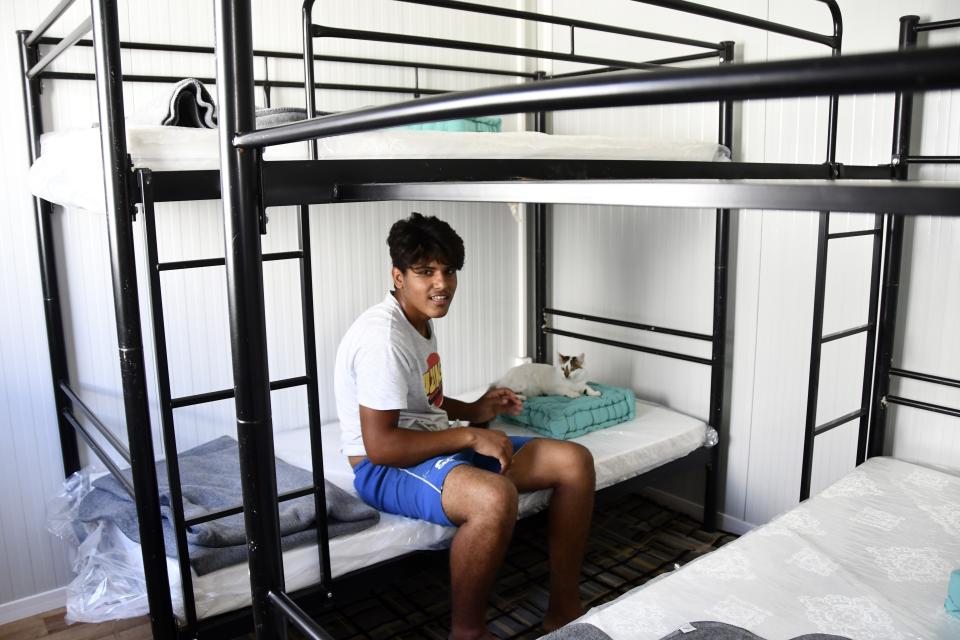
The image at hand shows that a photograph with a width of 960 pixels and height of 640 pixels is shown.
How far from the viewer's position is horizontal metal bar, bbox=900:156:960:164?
97.3 inches

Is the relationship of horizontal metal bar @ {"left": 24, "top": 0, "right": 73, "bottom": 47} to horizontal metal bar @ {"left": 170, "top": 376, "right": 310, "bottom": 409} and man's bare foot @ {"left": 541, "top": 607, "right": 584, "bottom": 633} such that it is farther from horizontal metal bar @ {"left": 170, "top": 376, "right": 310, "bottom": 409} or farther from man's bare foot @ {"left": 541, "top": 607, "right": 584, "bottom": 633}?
man's bare foot @ {"left": 541, "top": 607, "right": 584, "bottom": 633}

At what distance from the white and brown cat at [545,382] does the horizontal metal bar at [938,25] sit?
172 centimetres

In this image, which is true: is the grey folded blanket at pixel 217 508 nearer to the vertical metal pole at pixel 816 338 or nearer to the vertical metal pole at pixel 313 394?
the vertical metal pole at pixel 313 394

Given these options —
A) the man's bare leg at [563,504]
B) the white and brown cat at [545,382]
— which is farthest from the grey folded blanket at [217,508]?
the white and brown cat at [545,382]

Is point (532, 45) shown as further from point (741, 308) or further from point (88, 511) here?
point (88, 511)

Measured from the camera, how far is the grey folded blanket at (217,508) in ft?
6.77

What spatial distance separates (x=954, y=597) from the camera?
1.74 meters

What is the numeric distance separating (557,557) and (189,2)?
7.70ft

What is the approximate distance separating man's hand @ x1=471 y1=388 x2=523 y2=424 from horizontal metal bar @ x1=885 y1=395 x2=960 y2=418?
134cm

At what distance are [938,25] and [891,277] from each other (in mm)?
819

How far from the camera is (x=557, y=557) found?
2.46m

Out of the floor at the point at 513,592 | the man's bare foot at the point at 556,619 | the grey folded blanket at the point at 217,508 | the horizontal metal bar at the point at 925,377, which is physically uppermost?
the horizontal metal bar at the point at 925,377

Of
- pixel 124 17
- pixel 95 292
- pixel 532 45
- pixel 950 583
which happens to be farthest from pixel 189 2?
pixel 950 583

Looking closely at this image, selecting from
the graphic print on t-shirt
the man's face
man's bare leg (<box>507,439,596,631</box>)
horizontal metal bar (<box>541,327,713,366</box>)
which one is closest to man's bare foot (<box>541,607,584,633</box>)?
man's bare leg (<box>507,439,596,631</box>)
